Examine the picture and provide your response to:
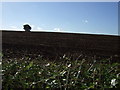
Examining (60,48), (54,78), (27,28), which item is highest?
(27,28)

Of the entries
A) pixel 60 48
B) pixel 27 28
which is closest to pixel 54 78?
pixel 60 48

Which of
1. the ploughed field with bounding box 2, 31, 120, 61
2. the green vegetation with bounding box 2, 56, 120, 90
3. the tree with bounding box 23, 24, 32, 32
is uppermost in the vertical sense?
the tree with bounding box 23, 24, 32, 32

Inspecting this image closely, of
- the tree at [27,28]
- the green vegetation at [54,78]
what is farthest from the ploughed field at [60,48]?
the tree at [27,28]

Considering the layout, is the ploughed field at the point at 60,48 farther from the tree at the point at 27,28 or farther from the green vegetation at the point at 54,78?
the tree at the point at 27,28

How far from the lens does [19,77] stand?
2551 millimetres

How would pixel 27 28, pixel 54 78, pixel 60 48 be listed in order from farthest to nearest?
1. pixel 27 28
2. pixel 60 48
3. pixel 54 78

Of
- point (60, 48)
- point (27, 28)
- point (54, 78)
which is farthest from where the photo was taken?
point (27, 28)

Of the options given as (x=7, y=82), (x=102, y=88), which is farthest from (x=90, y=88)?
(x=7, y=82)

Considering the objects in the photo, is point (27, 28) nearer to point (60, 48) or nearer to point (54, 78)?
point (60, 48)

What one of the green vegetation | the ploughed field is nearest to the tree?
the ploughed field

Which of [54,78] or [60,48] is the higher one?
[60,48]

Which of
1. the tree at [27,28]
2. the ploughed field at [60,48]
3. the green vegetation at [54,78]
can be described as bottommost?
the green vegetation at [54,78]

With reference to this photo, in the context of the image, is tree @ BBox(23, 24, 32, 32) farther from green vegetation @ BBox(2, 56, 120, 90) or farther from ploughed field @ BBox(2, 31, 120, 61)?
green vegetation @ BBox(2, 56, 120, 90)

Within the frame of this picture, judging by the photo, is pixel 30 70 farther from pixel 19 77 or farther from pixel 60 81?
pixel 60 81
